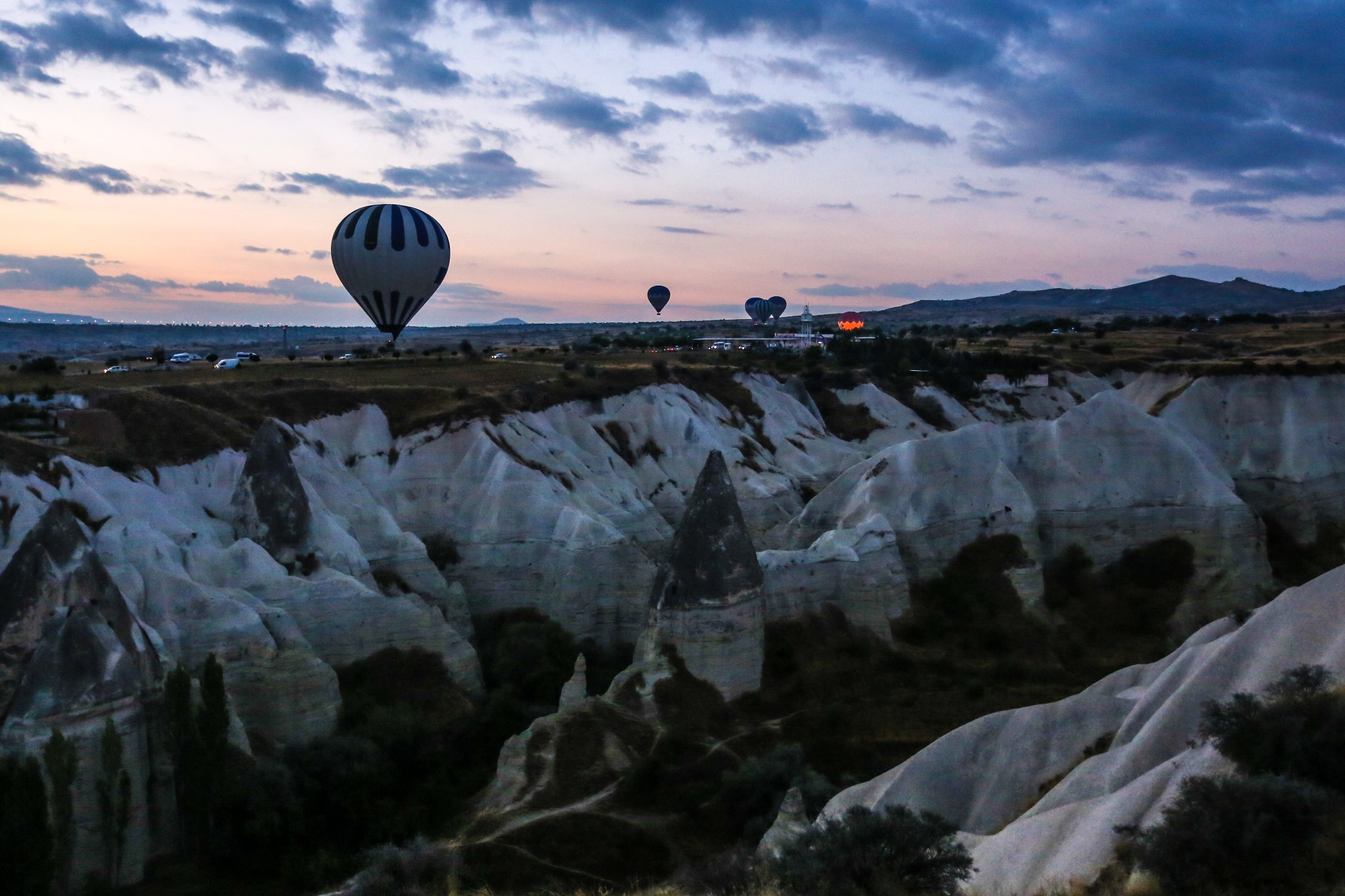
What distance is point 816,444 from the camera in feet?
217

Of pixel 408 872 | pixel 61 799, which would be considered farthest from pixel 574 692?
pixel 61 799

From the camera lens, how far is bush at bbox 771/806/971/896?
1566cm

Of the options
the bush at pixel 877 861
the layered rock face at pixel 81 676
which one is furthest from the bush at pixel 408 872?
the bush at pixel 877 861

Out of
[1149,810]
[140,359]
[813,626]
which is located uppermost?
[140,359]

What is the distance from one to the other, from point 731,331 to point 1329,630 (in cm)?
16880

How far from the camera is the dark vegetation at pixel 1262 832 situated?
44.1ft

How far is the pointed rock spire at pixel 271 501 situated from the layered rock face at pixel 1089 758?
20717mm

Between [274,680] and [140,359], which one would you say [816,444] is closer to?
[274,680]

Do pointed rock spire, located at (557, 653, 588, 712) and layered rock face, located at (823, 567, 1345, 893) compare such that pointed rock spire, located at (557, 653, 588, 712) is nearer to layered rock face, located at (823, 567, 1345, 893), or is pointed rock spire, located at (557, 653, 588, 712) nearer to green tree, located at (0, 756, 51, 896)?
layered rock face, located at (823, 567, 1345, 893)

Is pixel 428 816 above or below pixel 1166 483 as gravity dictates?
below

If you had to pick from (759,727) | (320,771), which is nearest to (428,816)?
(320,771)

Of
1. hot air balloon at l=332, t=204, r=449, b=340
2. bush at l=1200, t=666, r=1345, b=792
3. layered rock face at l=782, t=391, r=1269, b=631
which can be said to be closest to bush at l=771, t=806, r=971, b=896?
→ bush at l=1200, t=666, r=1345, b=792

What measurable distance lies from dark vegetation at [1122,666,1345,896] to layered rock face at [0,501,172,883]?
21006 millimetres

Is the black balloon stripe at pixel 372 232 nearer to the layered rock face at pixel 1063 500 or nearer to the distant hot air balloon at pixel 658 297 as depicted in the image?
the layered rock face at pixel 1063 500
